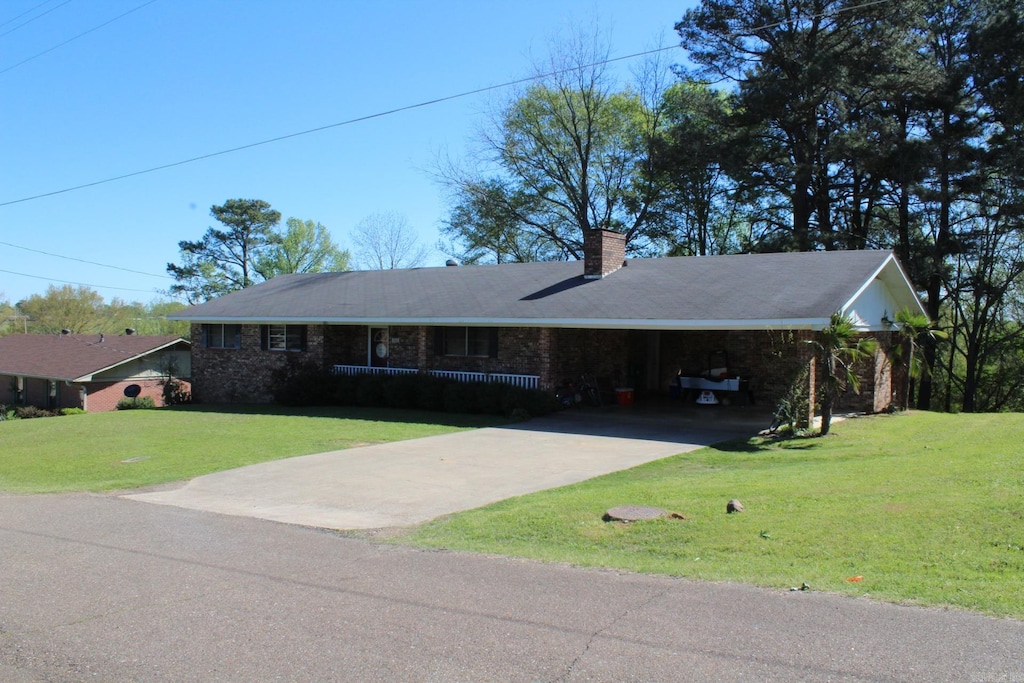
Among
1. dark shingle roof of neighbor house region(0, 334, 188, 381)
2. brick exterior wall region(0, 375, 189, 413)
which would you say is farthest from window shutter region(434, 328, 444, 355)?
dark shingle roof of neighbor house region(0, 334, 188, 381)

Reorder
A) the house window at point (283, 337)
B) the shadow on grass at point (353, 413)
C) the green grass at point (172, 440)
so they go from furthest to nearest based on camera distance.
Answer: the house window at point (283, 337) → the shadow on grass at point (353, 413) → the green grass at point (172, 440)

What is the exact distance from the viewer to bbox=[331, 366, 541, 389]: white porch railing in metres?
21.2

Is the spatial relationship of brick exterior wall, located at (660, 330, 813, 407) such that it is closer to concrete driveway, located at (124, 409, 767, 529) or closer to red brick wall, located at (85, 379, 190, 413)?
concrete driveway, located at (124, 409, 767, 529)

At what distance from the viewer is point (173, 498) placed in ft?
35.6

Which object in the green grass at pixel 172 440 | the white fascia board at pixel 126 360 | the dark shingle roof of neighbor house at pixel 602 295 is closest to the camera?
the green grass at pixel 172 440

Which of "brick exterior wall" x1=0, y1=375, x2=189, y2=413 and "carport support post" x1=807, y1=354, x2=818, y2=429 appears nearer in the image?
"carport support post" x1=807, y1=354, x2=818, y2=429

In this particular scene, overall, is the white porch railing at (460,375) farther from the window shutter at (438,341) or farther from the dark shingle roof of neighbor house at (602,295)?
the dark shingle roof of neighbor house at (602,295)

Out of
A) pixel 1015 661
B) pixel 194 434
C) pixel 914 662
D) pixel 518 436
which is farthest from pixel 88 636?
pixel 194 434

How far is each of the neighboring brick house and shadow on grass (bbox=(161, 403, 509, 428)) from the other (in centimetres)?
1105

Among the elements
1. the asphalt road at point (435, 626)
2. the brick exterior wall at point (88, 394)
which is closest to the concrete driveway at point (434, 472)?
the asphalt road at point (435, 626)

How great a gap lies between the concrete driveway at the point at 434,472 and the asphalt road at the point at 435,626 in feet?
8.05

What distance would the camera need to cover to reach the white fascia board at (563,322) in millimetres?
15820

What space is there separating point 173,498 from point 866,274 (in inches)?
581

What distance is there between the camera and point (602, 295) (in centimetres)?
2077
